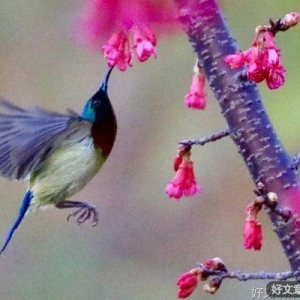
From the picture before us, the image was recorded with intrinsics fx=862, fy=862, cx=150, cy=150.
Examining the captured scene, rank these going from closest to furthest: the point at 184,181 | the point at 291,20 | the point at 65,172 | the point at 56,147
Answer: the point at 291,20
the point at 184,181
the point at 56,147
the point at 65,172

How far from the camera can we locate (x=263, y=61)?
1.67 meters

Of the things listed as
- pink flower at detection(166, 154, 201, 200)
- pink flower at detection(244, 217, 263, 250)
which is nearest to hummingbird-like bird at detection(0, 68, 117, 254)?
pink flower at detection(166, 154, 201, 200)

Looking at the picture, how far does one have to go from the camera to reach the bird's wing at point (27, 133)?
7.16 ft

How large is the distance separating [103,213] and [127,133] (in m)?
0.51

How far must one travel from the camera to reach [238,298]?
15.4 ft

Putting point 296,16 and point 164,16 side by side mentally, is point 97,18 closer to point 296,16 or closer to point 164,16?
point 164,16

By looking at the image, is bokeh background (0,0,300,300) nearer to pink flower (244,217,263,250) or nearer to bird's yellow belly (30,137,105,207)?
bird's yellow belly (30,137,105,207)

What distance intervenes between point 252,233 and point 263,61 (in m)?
0.34

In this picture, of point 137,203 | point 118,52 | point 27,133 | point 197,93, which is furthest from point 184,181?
point 137,203

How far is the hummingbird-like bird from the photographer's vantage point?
2.20m

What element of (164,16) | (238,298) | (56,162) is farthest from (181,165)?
(238,298)

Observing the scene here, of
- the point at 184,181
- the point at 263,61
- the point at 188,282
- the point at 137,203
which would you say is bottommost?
the point at 188,282

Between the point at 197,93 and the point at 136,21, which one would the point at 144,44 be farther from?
the point at 197,93

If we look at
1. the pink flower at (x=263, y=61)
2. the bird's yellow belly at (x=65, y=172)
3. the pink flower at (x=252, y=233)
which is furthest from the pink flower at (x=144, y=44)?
the bird's yellow belly at (x=65, y=172)
